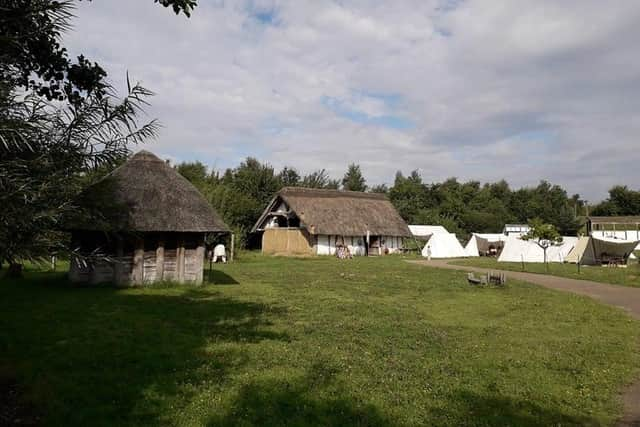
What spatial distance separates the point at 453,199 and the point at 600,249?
46.3m

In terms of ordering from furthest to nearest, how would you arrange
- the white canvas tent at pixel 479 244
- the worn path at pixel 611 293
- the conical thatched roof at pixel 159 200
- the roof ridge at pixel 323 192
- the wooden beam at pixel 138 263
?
the white canvas tent at pixel 479 244, the roof ridge at pixel 323 192, the wooden beam at pixel 138 263, the conical thatched roof at pixel 159 200, the worn path at pixel 611 293

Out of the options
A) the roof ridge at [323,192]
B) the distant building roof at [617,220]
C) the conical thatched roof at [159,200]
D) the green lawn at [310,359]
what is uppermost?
the roof ridge at [323,192]

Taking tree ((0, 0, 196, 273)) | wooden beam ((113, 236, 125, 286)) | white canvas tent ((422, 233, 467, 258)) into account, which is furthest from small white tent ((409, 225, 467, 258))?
tree ((0, 0, 196, 273))

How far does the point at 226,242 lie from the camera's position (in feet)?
108

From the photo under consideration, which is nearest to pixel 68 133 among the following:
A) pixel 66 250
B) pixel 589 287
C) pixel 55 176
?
pixel 55 176

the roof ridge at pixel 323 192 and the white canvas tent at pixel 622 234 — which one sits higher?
the roof ridge at pixel 323 192

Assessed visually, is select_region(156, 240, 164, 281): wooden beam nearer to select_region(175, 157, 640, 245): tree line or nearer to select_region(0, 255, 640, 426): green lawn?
select_region(0, 255, 640, 426): green lawn

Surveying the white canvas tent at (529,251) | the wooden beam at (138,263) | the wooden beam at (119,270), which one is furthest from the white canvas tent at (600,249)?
the wooden beam at (119,270)

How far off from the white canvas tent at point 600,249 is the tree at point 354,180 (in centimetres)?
4203

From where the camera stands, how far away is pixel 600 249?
30.3 m

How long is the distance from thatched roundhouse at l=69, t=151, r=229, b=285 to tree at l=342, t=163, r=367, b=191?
2161 inches

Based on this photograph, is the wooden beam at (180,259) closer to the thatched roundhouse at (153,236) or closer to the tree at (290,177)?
the thatched roundhouse at (153,236)

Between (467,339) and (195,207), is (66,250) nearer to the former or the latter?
(467,339)

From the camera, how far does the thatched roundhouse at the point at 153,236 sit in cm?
1553
